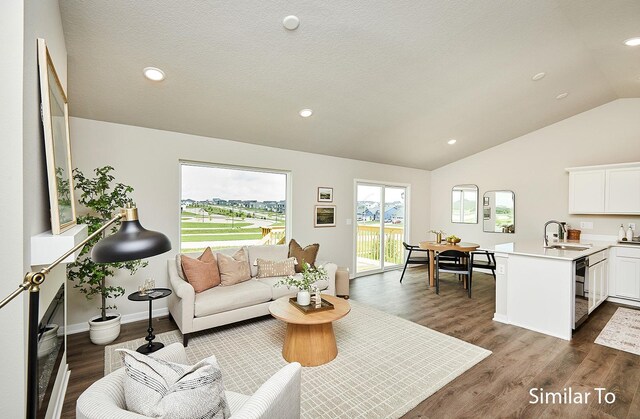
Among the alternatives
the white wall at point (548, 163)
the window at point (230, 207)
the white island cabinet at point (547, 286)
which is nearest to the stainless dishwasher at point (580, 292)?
the white island cabinet at point (547, 286)

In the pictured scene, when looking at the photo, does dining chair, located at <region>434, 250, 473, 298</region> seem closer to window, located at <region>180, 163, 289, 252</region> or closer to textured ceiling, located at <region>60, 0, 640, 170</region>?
textured ceiling, located at <region>60, 0, 640, 170</region>

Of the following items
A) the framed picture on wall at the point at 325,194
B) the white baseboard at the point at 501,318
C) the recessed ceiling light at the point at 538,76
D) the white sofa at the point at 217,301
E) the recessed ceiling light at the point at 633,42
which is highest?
the recessed ceiling light at the point at 633,42

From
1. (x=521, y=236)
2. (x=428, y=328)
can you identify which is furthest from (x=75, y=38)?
(x=521, y=236)

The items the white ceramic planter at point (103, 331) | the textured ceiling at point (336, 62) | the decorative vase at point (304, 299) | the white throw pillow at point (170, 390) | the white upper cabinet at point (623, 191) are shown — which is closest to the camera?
the white throw pillow at point (170, 390)

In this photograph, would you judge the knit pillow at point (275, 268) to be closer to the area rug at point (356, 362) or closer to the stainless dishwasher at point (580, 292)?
the area rug at point (356, 362)

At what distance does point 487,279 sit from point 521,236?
3.76ft

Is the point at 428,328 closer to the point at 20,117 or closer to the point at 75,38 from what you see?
the point at 20,117

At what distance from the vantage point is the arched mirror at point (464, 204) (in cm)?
660

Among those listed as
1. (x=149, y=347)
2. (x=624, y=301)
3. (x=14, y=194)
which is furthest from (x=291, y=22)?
(x=624, y=301)

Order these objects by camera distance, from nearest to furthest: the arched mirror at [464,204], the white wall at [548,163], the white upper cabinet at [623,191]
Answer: the white upper cabinet at [623,191], the white wall at [548,163], the arched mirror at [464,204]

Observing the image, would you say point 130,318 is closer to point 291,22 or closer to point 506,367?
point 291,22

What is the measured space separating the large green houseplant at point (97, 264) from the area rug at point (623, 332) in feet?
16.8

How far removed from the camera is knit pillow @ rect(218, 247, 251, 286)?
3566 mm

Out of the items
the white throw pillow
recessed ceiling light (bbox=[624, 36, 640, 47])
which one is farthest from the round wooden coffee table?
recessed ceiling light (bbox=[624, 36, 640, 47])
